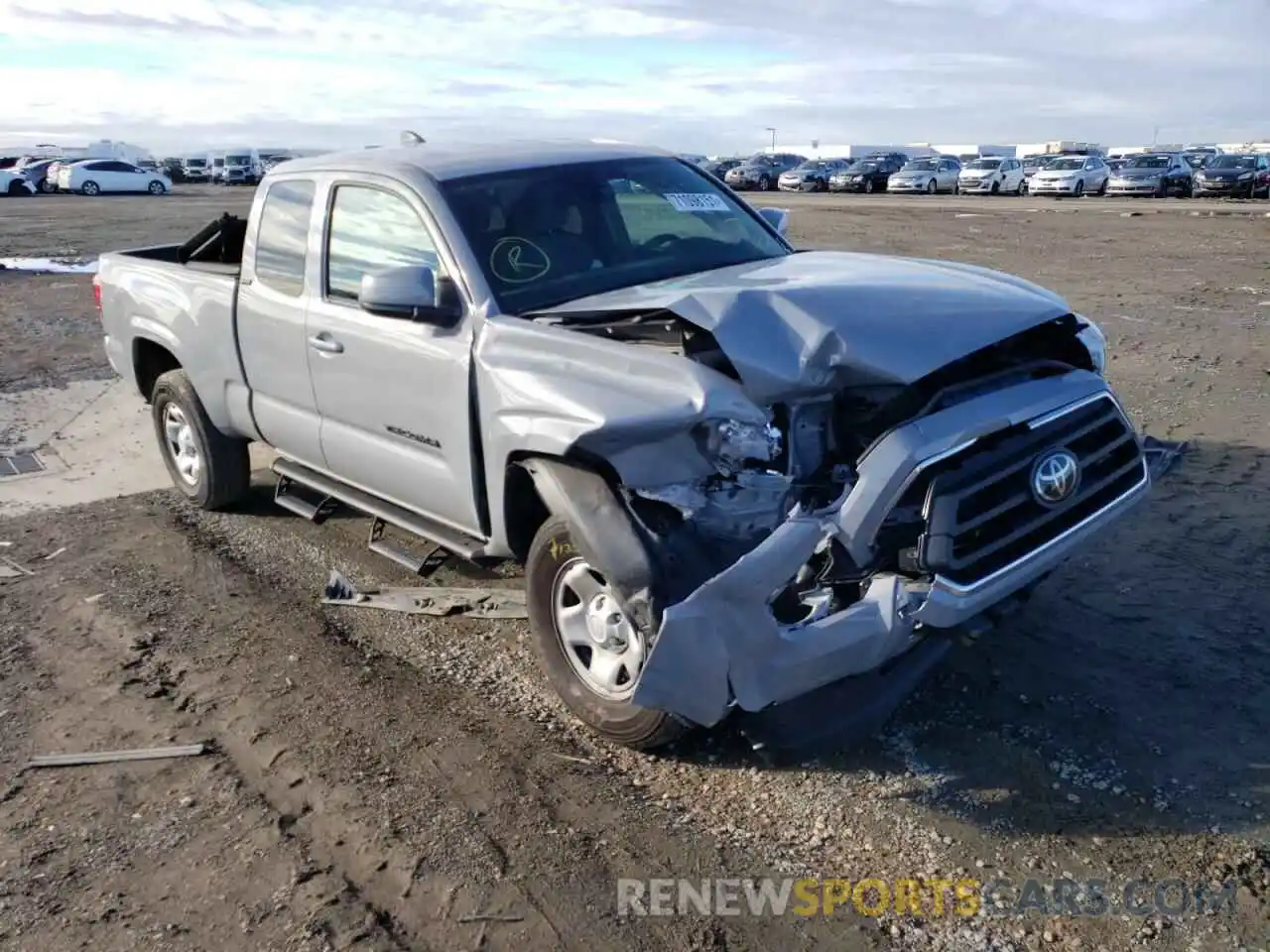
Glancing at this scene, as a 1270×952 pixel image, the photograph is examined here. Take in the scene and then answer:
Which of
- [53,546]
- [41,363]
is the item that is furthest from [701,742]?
[41,363]

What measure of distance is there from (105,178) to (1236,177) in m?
42.5

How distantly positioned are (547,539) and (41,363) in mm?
8529

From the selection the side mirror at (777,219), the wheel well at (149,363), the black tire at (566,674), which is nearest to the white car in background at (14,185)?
the wheel well at (149,363)

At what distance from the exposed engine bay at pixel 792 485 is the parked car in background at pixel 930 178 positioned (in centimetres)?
3903

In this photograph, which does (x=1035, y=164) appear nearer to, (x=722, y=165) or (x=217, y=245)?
(x=722, y=165)

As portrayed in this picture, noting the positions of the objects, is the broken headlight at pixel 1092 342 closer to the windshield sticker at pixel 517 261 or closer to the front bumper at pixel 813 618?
the front bumper at pixel 813 618

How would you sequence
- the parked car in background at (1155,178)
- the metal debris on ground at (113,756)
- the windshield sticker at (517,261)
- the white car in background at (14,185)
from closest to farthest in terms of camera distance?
1. the metal debris on ground at (113,756)
2. the windshield sticker at (517,261)
3. the parked car in background at (1155,178)
4. the white car in background at (14,185)

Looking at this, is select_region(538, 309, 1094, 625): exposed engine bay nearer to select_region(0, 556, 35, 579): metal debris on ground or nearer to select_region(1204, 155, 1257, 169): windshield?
select_region(0, 556, 35, 579): metal debris on ground

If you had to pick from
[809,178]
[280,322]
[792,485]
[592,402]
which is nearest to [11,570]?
[280,322]

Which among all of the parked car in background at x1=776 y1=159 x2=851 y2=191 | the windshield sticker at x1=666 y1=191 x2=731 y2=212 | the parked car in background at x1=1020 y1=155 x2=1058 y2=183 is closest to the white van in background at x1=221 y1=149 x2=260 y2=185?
the parked car in background at x1=776 y1=159 x2=851 y2=191

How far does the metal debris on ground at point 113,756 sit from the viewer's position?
12.5 ft

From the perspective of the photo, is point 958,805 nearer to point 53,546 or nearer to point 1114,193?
point 53,546

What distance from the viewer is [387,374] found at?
4.49 meters

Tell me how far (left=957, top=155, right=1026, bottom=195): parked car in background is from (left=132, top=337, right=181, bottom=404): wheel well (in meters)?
37.6
